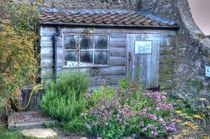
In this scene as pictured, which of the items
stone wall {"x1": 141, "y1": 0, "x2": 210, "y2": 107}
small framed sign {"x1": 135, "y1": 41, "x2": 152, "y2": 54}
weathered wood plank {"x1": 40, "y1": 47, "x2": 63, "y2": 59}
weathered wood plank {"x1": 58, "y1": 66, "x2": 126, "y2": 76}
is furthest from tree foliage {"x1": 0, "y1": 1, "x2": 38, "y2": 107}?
stone wall {"x1": 141, "y1": 0, "x2": 210, "y2": 107}

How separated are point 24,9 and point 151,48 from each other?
411cm

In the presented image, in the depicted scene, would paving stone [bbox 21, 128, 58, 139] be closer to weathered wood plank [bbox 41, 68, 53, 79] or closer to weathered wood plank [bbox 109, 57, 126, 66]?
weathered wood plank [bbox 41, 68, 53, 79]

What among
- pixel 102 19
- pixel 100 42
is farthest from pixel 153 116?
pixel 102 19

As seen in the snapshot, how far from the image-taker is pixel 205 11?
11.3m

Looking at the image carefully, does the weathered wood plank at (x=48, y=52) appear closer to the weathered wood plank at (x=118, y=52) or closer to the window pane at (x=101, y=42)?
the window pane at (x=101, y=42)

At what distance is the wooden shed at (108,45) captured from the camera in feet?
31.0

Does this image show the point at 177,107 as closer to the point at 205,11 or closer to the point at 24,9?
the point at 205,11

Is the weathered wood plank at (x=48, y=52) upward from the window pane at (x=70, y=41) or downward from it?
downward

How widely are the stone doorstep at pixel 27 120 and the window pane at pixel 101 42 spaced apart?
10.2 feet

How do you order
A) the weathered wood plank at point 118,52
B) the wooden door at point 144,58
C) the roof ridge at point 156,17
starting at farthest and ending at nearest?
the roof ridge at point 156,17
the wooden door at point 144,58
the weathered wood plank at point 118,52

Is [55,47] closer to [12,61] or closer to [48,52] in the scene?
[48,52]

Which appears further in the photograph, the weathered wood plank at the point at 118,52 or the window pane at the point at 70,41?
the weathered wood plank at the point at 118,52

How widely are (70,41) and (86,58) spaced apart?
2.33ft

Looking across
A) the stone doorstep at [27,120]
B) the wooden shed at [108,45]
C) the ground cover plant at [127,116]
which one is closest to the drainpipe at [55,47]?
the wooden shed at [108,45]
